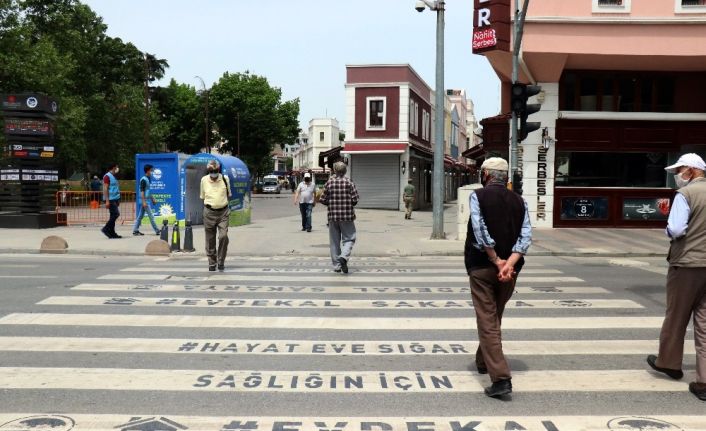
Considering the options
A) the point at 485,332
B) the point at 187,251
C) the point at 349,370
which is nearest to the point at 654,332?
the point at 485,332

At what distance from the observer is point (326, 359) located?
221 inches

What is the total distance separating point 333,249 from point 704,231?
6.78m

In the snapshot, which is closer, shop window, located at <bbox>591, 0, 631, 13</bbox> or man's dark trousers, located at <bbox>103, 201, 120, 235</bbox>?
man's dark trousers, located at <bbox>103, 201, 120, 235</bbox>

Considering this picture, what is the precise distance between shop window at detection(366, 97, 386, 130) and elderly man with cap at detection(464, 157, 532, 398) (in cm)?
2951

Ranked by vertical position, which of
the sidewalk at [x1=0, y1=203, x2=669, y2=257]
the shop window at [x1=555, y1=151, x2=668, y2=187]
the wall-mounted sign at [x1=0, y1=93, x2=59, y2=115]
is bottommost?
the sidewalk at [x1=0, y1=203, x2=669, y2=257]

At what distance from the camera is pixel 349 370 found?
5.27m

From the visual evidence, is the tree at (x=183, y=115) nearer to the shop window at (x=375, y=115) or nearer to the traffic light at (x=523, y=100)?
the shop window at (x=375, y=115)

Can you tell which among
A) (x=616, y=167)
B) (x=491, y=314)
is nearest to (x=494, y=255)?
(x=491, y=314)

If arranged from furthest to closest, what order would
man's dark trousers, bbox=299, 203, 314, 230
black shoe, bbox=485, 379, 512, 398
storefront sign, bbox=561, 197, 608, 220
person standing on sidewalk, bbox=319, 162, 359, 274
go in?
storefront sign, bbox=561, 197, 608, 220 → man's dark trousers, bbox=299, 203, 314, 230 → person standing on sidewalk, bbox=319, 162, 359, 274 → black shoe, bbox=485, 379, 512, 398

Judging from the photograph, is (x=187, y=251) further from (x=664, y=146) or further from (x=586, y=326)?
(x=664, y=146)

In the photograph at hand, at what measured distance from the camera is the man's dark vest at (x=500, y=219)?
15.3ft

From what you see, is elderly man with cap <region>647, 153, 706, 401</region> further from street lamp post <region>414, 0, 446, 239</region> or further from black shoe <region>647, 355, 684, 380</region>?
street lamp post <region>414, 0, 446, 239</region>

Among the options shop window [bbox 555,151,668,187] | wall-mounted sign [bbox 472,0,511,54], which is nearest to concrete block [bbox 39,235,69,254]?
wall-mounted sign [bbox 472,0,511,54]

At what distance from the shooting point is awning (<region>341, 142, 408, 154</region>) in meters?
33.5
